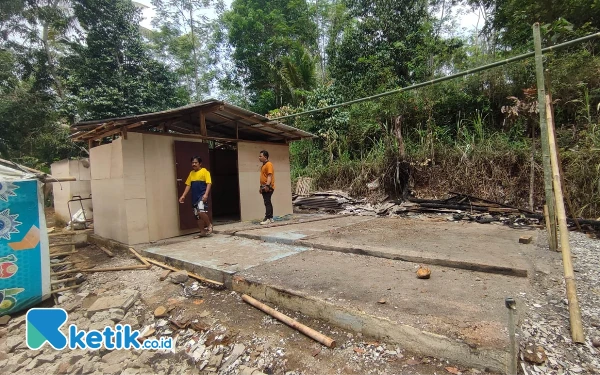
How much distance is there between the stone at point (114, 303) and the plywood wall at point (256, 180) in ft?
14.0

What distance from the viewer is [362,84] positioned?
13.6m

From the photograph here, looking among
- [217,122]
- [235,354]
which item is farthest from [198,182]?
[235,354]

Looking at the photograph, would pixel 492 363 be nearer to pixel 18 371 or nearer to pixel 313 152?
pixel 18 371

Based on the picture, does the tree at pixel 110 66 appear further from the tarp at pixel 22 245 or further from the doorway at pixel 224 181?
the tarp at pixel 22 245

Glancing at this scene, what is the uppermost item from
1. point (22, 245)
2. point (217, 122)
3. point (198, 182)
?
point (217, 122)

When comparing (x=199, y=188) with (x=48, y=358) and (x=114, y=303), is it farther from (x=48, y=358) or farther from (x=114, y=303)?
(x=48, y=358)

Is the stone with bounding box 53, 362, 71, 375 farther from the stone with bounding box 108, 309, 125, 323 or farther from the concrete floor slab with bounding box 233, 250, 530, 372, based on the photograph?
the concrete floor slab with bounding box 233, 250, 530, 372

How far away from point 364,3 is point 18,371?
16.7 meters

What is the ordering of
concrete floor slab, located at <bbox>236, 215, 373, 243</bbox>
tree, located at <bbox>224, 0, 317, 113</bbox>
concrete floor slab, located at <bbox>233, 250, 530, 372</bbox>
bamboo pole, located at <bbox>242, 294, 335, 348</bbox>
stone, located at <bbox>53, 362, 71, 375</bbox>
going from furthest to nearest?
tree, located at <bbox>224, 0, 317, 113</bbox>, concrete floor slab, located at <bbox>236, 215, 373, 243</bbox>, stone, located at <bbox>53, 362, 71, 375</bbox>, bamboo pole, located at <bbox>242, 294, 335, 348</bbox>, concrete floor slab, located at <bbox>233, 250, 530, 372</bbox>

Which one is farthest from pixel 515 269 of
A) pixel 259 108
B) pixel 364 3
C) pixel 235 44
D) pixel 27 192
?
pixel 235 44

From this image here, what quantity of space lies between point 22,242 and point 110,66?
14.3 metres

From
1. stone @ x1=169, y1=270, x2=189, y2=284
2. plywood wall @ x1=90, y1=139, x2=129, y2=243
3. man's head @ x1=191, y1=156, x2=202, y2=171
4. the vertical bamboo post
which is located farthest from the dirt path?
the vertical bamboo post

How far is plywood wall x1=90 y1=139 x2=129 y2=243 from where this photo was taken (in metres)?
5.72

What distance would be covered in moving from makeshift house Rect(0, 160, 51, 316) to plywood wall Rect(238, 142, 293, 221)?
4484 mm
